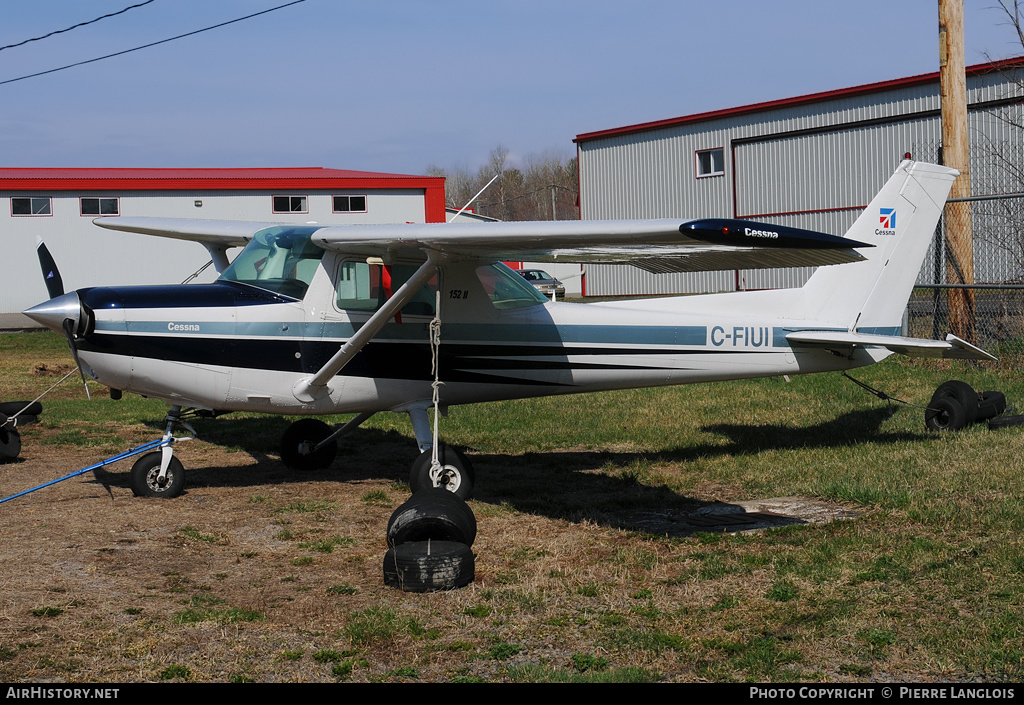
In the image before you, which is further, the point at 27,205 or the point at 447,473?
the point at 27,205

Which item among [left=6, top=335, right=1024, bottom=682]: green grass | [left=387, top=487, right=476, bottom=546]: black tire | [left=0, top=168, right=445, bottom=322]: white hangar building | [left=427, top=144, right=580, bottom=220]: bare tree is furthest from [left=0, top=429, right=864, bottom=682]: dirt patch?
[left=427, top=144, right=580, bottom=220]: bare tree

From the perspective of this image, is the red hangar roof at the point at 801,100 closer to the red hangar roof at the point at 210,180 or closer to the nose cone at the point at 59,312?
the red hangar roof at the point at 210,180

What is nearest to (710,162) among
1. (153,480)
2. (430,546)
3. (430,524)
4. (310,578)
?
(153,480)

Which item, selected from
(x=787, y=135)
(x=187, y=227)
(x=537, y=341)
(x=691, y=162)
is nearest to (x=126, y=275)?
(x=691, y=162)

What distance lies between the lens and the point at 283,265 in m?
7.88

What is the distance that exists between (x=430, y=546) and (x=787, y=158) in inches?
1026

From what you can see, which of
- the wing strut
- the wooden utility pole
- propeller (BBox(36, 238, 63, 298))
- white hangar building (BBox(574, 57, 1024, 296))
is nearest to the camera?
the wing strut

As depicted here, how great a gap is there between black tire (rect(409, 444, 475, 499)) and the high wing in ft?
5.28

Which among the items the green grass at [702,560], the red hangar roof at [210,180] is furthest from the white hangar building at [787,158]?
the green grass at [702,560]

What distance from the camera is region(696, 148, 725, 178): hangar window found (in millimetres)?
31531

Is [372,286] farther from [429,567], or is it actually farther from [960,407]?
[960,407]

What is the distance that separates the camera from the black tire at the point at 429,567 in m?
5.39

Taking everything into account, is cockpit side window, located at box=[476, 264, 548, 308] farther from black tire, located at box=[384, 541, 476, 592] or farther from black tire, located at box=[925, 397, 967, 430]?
black tire, located at box=[925, 397, 967, 430]

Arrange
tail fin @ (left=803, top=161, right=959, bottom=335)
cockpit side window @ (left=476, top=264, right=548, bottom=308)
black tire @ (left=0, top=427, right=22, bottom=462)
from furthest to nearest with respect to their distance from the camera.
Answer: black tire @ (left=0, top=427, right=22, bottom=462) < tail fin @ (left=803, top=161, right=959, bottom=335) < cockpit side window @ (left=476, top=264, right=548, bottom=308)
